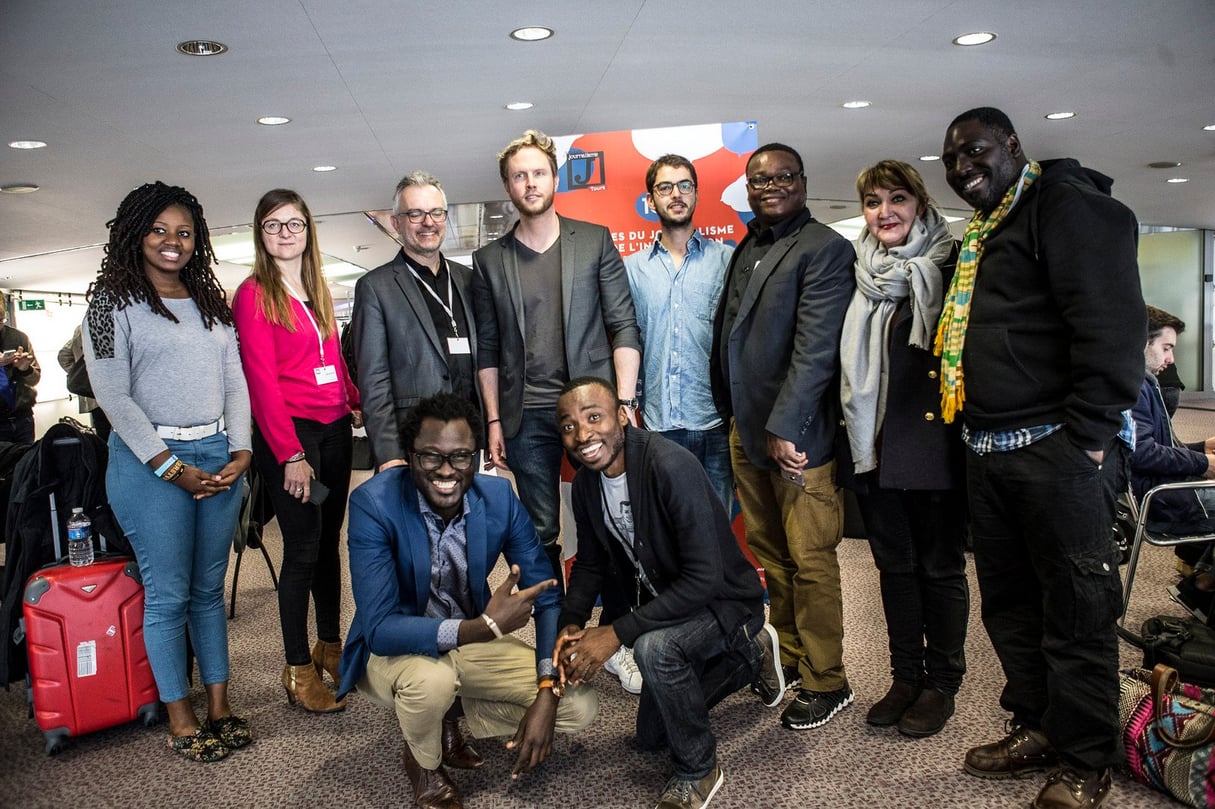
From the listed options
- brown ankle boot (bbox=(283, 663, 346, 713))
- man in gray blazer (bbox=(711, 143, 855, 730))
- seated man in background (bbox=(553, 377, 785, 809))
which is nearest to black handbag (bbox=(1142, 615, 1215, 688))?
man in gray blazer (bbox=(711, 143, 855, 730))

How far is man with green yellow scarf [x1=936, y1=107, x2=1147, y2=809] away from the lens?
1.94 meters

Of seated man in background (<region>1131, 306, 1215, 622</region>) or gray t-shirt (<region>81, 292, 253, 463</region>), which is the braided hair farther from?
seated man in background (<region>1131, 306, 1215, 622</region>)

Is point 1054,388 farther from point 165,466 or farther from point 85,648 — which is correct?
point 85,648

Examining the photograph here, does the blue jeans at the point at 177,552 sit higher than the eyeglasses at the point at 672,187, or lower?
lower

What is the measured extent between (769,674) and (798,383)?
1.00 metres

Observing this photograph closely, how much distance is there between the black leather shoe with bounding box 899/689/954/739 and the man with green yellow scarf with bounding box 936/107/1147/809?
0.39 m

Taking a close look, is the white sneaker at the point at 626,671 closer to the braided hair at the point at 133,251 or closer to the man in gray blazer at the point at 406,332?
the man in gray blazer at the point at 406,332

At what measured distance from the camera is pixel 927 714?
8.52 feet

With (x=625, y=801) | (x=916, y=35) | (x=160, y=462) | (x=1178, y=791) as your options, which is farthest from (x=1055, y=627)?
(x=916, y=35)

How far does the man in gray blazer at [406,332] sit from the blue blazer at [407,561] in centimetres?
39

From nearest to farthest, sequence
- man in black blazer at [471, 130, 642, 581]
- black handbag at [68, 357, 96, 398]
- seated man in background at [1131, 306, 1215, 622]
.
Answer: man in black blazer at [471, 130, 642, 581]
seated man in background at [1131, 306, 1215, 622]
black handbag at [68, 357, 96, 398]

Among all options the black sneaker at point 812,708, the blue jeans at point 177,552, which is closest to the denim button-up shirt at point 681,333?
the black sneaker at point 812,708

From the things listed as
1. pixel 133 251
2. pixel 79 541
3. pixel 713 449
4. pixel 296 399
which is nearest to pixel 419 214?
pixel 296 399

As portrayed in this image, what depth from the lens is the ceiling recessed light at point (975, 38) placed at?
16.5 feet
